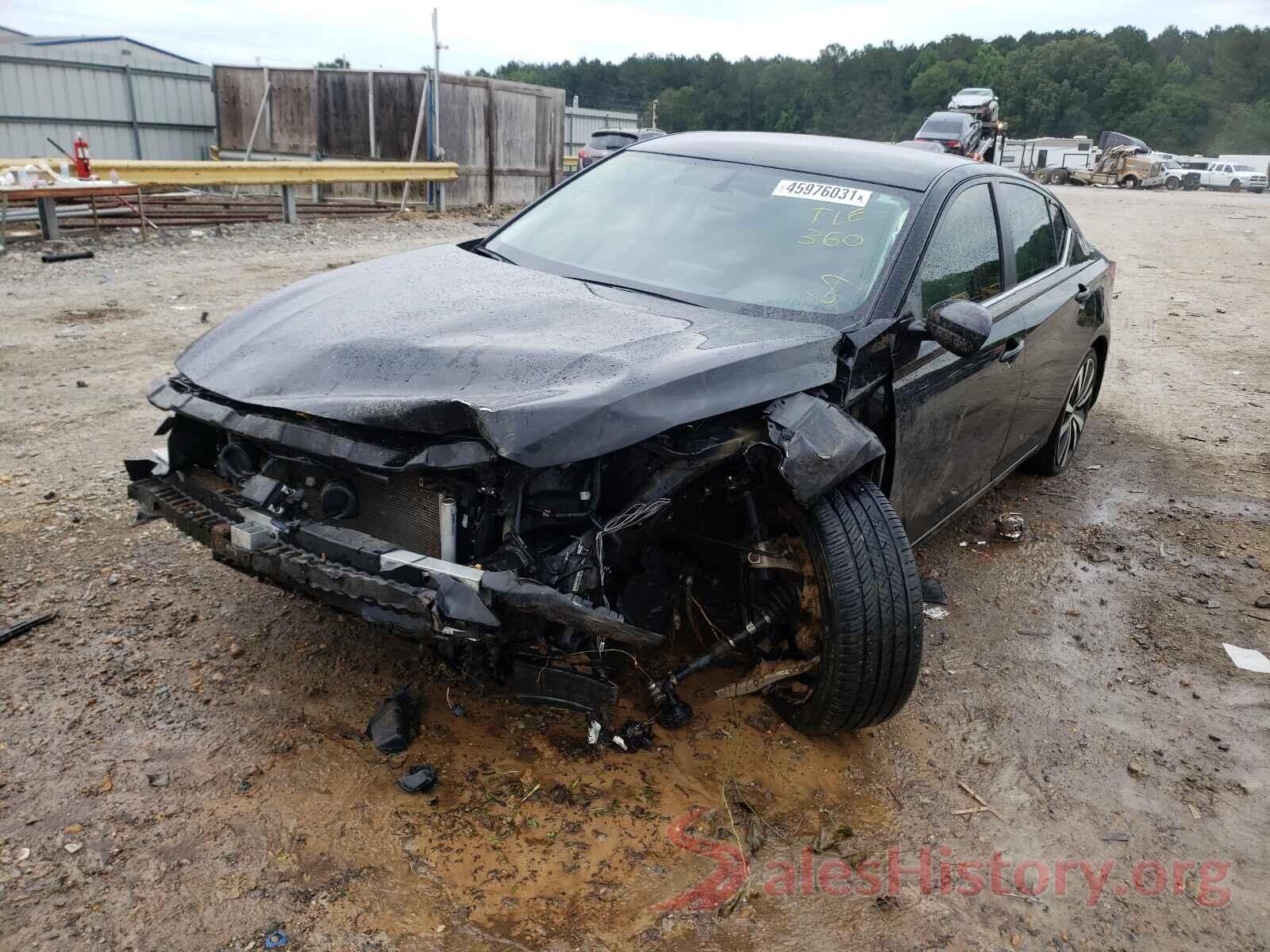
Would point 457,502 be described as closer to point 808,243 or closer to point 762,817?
point 762,817

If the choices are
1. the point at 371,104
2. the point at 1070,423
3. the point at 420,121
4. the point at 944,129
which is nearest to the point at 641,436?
the point at 1070,423

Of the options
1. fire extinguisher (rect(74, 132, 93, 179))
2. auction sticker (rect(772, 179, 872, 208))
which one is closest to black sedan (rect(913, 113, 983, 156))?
fire extinguisher (rect(74, 132, 93, 179))

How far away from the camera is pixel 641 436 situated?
102 inches

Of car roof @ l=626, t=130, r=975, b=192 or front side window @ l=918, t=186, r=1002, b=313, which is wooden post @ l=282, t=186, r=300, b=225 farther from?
front side window @ l=918, t=186, r=1002, b=313

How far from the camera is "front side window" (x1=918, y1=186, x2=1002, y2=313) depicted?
11.9 ft

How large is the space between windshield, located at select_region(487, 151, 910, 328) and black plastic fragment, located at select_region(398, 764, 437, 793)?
1836 mm

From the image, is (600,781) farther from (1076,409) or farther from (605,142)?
(605,142)

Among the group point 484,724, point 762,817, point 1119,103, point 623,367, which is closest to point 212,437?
point 484,724

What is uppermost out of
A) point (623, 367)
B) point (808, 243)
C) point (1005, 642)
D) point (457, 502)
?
point (808, 243)

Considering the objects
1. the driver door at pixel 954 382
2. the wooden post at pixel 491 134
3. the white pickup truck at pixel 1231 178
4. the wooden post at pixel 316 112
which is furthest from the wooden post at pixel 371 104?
the white pickup truck at pixel 1231 178

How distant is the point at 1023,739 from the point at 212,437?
9.82 ft

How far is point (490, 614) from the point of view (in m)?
2.56

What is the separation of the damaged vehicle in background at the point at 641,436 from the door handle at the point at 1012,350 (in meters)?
0.09

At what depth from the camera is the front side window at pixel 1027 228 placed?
4.40 metres
